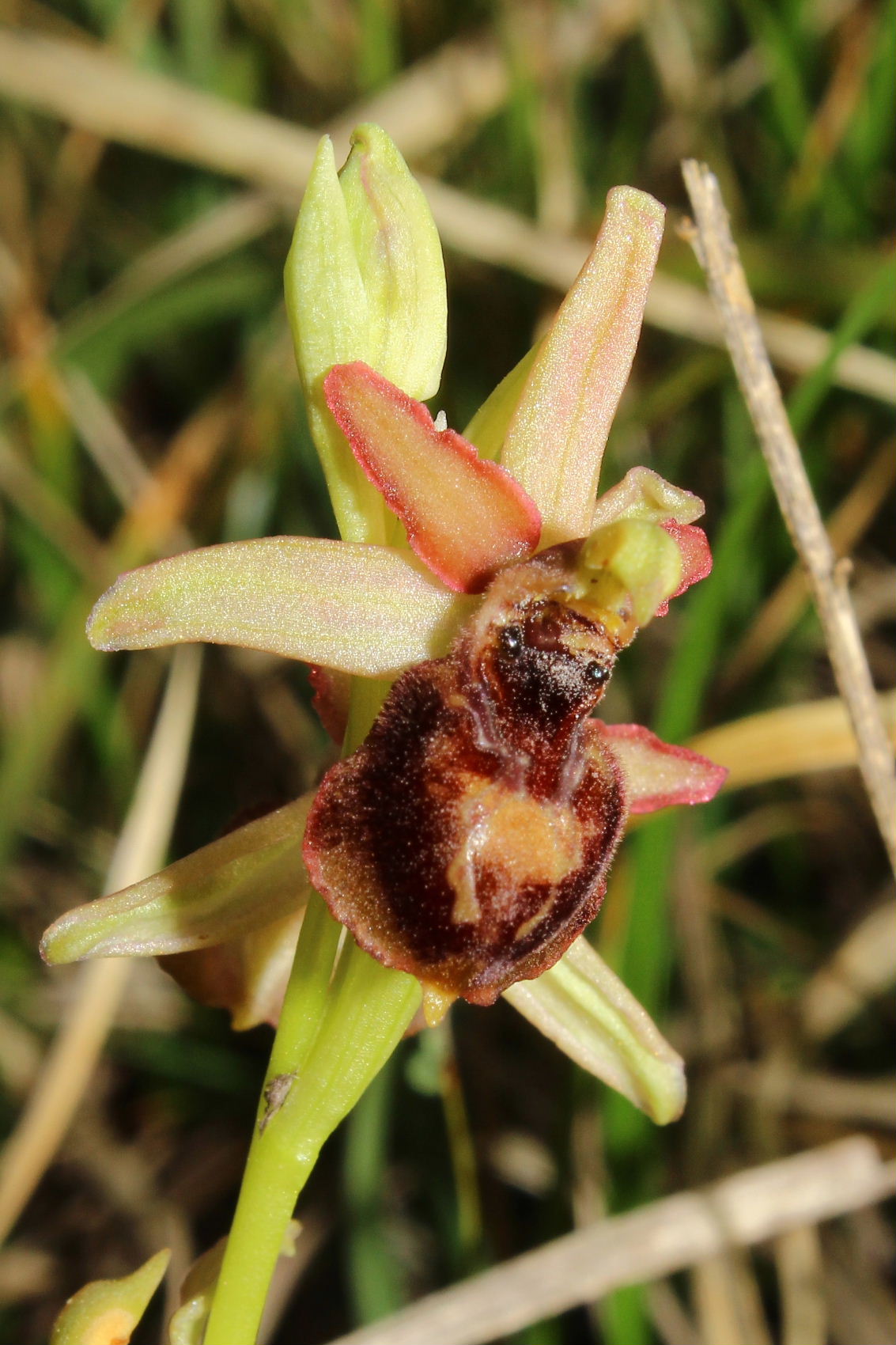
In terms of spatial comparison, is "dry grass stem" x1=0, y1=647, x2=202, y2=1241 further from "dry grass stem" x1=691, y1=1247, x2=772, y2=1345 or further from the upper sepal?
the upper sepal

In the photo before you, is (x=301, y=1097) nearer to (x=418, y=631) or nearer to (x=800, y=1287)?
(x=418, y=631)

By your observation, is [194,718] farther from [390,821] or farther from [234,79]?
[390,821]

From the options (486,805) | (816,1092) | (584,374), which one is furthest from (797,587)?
(486,805)

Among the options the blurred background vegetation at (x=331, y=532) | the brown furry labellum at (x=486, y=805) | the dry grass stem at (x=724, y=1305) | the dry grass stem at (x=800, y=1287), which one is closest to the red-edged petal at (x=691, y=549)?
the brown furry labellum at (x=486, y=805)

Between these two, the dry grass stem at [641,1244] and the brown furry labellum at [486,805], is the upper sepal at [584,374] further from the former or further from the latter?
the dry grass stem at [641,1244]

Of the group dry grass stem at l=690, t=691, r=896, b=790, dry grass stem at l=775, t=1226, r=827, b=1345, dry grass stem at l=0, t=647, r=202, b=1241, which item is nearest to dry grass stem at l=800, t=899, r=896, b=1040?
dry grass stem at l=775, t=1226, r=827, b=1345
